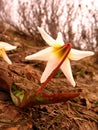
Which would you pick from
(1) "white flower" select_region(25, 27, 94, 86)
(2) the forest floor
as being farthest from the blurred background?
(1) "white flower" select_region(25, 27, 94, 86)

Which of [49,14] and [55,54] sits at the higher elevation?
[49,14]

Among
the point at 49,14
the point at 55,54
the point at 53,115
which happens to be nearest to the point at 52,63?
the point at 55,54

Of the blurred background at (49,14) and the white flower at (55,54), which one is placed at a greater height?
the blurred background at (49,14)

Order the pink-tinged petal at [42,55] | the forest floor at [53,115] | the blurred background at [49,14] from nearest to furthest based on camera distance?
the pink-tinged petal at [42,55]
the forest floor at [53,115]
the blurred background at [49,14]

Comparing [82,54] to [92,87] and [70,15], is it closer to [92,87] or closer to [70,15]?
[92,87]

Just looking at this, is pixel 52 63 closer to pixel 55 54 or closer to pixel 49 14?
pixel 55 54

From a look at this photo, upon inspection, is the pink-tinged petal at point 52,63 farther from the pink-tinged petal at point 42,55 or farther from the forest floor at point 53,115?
the forest floor at point 53,115

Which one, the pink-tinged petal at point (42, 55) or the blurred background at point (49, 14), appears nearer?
the pink-tinged petal at point (42, 55)

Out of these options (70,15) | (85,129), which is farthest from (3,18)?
(85,129)

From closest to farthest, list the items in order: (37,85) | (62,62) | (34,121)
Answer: (62,62), (34,121), (37,85)

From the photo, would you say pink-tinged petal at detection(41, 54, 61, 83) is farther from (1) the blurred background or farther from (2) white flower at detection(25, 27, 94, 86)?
(1) the blurred background

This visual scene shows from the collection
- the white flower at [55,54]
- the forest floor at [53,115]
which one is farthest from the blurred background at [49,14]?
the white flower at [55,54]
